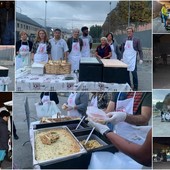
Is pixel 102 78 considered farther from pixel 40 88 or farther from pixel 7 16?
pixel 7 16

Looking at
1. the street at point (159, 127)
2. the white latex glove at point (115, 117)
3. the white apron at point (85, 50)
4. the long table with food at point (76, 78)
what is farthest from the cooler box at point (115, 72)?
the street at point (159, 127)

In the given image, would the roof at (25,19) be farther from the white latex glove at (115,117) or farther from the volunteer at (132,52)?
the white latex glove at (115,117)

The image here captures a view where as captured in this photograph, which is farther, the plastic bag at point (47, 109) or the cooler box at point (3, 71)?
the plastic bag at point (47, 109)

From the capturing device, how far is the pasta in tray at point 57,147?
1.54 metres

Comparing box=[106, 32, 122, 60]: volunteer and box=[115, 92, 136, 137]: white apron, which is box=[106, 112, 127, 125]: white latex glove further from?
box=[106, 32, 122, 60]: volunteer

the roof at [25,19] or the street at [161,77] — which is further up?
the roof at [25,19]

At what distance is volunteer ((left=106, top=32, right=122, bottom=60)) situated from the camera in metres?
1.56

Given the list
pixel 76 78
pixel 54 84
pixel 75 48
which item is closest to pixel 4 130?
pixel 54 84

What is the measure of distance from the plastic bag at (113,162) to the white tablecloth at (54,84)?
0.40 meters

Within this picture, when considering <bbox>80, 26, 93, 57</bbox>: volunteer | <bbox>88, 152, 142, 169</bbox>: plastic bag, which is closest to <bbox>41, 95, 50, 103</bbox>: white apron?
<bbox>80, 26, 93, 57</bbox>: volunteer

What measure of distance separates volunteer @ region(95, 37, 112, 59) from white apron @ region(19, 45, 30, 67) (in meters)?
0.41

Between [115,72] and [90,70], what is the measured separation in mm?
149

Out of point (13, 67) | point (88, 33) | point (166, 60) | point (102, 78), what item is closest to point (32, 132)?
point (13, 67)

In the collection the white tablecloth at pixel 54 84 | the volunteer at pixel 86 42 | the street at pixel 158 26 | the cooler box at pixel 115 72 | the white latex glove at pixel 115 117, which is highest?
the street at pixel 158 26
